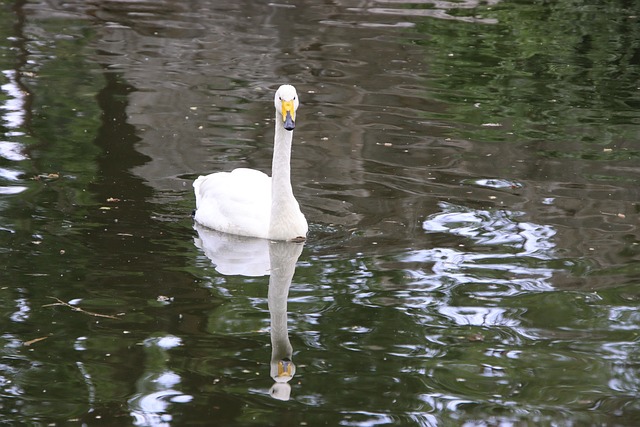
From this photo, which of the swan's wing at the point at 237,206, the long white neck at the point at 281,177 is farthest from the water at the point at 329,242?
the long white neck at the point at 281,177

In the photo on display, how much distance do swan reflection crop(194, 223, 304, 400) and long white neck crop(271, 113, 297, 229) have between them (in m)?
0.27

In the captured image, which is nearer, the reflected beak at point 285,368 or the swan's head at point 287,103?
the reflected beak at point 285,368

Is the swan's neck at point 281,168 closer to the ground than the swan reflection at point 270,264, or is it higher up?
higher up

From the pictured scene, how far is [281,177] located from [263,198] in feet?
1.35

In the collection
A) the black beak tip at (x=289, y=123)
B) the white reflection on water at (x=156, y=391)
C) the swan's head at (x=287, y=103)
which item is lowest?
the white reflection on water at (x=156, y=391)

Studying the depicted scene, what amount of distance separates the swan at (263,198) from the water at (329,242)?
7.0 inches

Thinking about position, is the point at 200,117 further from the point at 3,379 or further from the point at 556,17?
the point at 556,17

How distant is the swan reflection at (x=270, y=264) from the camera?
22.8 ft

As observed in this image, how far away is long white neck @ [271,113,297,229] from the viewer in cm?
885

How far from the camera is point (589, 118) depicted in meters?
13.0

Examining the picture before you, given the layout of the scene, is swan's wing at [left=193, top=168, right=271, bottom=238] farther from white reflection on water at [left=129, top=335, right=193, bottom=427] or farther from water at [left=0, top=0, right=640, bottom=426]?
white reflection on water at [left=129, top=335, right=193, bottom=427]

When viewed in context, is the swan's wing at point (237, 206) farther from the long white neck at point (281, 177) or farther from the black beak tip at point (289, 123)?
the black beak tip at point (289, 123)

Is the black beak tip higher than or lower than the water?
higher

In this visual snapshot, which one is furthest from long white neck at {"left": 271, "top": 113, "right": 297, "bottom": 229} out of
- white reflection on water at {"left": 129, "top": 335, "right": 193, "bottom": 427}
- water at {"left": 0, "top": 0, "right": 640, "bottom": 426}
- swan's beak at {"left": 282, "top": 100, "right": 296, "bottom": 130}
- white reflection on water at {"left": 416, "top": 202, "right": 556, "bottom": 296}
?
white reflection on water at {"left": 129, "top": 335, "right": 193, "bottom": 427}
